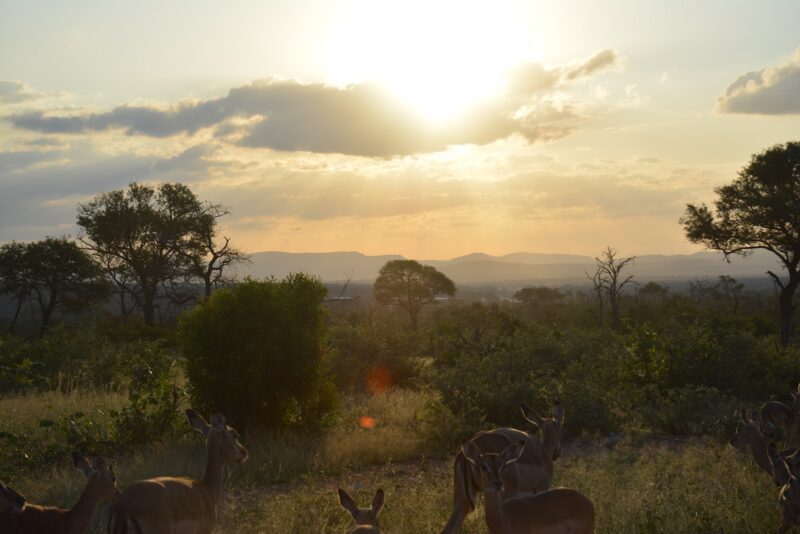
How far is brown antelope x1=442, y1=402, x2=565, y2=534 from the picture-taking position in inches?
278

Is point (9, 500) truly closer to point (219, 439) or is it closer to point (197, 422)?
point (197, 422)

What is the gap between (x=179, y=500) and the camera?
6.62 meters

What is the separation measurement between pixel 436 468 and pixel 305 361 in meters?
3.84

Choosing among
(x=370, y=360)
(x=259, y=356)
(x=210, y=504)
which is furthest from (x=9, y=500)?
(x=370, y=360)

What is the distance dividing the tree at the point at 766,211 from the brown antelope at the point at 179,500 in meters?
27.2

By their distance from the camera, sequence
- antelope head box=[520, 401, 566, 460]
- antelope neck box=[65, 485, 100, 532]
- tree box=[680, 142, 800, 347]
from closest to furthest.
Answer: antelope neck box=[65, 485, 100, 532] < antelope head box=[520, 401, 566, 460] < tree box=[680, 142, 800, 347]

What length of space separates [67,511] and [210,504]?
134 centimetres

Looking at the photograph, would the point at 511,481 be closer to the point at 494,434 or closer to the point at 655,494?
the point at 494,434

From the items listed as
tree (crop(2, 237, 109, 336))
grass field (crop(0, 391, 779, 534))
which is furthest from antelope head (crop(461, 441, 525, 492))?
tree (crop(2, 237, 109, 336))

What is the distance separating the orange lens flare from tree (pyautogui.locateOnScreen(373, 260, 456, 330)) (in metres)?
47.6

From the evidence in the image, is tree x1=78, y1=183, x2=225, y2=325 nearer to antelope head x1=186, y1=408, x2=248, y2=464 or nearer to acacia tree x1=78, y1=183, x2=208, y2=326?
acacia tree x1=78, y1=183, x2=208, y2=326

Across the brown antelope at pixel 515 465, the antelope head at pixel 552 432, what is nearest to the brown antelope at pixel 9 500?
the brown antelope at pixel 515 465

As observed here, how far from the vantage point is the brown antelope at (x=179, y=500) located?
19.9 feet

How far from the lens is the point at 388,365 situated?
22141 mm
